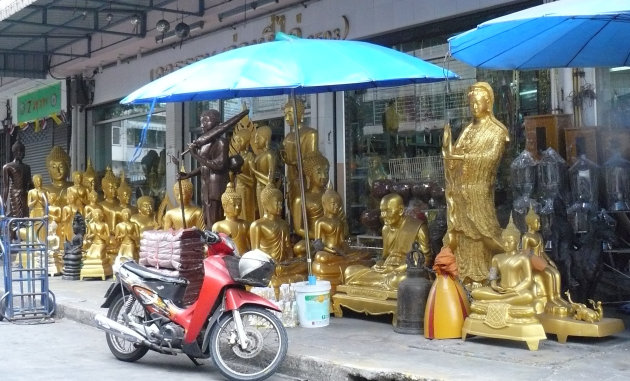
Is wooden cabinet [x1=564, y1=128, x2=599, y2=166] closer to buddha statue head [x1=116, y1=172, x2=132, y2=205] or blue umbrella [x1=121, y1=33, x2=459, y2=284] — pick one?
blue umbrella [x1=121, y1=33, x2=459, y2=284]

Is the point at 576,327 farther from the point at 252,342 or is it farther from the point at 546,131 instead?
the point at 252,342

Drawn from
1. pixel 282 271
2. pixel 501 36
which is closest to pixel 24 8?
pixel 282 271

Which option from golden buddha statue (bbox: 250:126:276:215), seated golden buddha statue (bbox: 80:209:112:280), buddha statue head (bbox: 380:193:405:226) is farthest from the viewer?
seated golden buddha statue (bbox: 80:209:112:280)

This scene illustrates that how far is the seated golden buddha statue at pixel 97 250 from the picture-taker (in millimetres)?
10844

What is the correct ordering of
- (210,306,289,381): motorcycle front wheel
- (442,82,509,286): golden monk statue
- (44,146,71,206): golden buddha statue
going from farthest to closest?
1. (44,146,71,206): golden buddha statue
2. (442,82,509,286): golden monk statue
3. (210,306,289,381): motorcycle front wheel

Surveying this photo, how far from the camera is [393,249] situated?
7.24m

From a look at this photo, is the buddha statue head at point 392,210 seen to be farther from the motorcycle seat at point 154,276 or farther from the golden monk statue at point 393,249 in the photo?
the motorcycle seat at point 154,276

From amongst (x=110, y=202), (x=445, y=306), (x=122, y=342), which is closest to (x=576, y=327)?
(x=445, y=306)

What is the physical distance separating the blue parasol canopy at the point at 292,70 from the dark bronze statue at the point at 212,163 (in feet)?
7.50

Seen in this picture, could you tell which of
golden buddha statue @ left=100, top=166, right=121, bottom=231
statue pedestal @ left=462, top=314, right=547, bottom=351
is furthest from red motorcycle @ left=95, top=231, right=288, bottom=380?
golden buddha statue @ left=100, top=166, right=121, bottom=231

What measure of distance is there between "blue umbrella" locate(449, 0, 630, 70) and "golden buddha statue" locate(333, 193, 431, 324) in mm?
1711

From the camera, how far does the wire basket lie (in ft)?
27.9

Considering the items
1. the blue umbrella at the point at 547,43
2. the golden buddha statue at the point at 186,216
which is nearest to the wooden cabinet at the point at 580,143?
the blue umbrella at the point at 547,43

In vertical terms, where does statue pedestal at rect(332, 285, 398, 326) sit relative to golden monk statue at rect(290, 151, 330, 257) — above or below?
below
